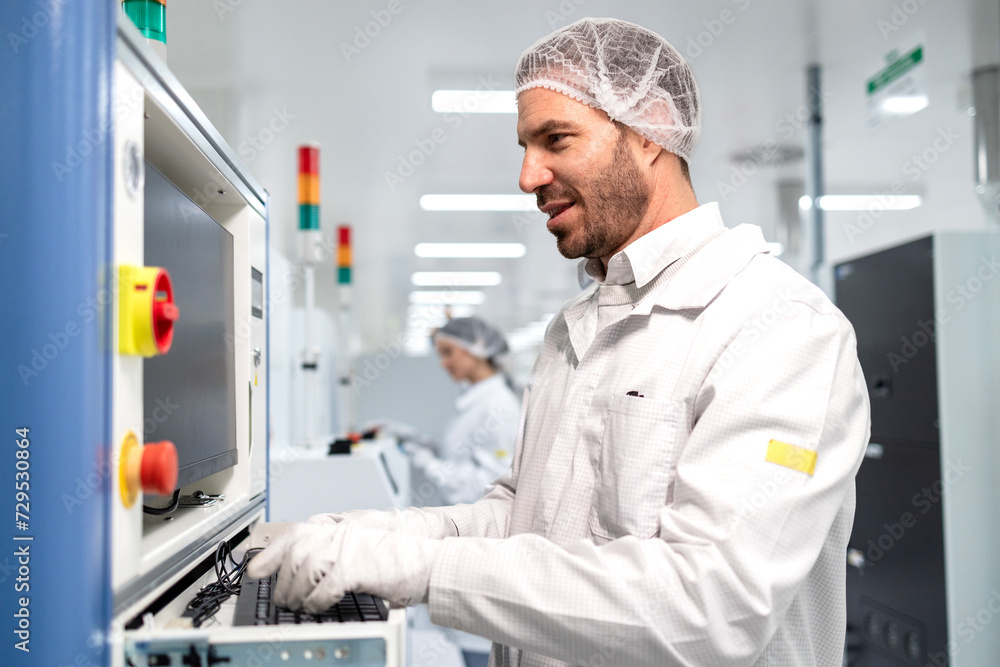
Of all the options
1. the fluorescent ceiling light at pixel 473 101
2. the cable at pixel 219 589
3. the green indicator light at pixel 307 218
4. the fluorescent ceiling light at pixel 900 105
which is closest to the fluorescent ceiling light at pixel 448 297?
the fluorescent ceiling light at pixel 473 101

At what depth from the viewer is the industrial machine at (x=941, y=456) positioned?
198 centimetres

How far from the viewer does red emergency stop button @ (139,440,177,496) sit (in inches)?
27.7

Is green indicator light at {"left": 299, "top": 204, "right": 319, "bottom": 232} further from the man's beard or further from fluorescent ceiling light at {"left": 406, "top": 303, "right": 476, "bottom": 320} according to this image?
fluorescent ceiling light at {"left": 406, "top": 303, "right": 476, "bottom": 320}

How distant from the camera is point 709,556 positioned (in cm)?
79

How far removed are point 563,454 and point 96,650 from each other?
64 centimetres

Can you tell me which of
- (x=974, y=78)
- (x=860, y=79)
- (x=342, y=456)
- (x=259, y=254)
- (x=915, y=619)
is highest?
(x=860, y=79)

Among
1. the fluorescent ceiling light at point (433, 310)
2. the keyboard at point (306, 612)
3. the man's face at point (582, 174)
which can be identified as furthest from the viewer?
the fluorescent ceiling light at point (433, 310)

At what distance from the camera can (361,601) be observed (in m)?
0.84

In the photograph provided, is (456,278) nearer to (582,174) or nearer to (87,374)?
(582,174)

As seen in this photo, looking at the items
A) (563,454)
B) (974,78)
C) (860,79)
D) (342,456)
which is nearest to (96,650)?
(563,454)

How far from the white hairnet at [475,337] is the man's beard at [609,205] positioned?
274cm

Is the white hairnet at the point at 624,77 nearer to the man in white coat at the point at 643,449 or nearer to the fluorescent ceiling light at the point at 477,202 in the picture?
the man in white coat at the point at 643,449

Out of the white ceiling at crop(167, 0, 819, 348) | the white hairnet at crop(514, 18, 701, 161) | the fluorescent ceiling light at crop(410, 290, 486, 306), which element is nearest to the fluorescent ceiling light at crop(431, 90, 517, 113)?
the white ceiling at crop(167, 0, 819, 348)

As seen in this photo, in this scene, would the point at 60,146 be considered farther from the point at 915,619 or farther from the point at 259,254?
the point at 915,619
